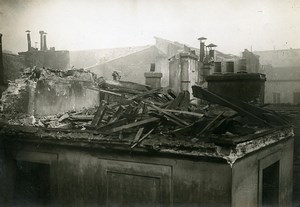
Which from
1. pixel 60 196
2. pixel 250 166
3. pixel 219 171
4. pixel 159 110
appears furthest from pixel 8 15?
pixel 250 166

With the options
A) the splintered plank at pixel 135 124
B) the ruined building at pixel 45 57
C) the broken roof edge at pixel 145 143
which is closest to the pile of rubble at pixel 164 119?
the splintered plank at pixel 135 124

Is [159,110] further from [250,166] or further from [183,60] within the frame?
[183,60]

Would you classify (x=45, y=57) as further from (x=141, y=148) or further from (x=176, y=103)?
(x=141, y=148)

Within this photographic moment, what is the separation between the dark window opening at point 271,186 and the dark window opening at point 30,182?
5.88 m

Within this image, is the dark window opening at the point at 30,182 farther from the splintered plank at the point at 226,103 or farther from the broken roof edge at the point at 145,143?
the splintered plank at the point at 226,103

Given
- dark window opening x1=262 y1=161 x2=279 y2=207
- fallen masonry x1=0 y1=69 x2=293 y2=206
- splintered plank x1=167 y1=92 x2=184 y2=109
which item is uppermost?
splintered plank x1=167 y1=92 x2=184 y2=109

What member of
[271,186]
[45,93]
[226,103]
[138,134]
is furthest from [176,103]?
[45,93]

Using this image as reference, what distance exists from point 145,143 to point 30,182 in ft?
13.4

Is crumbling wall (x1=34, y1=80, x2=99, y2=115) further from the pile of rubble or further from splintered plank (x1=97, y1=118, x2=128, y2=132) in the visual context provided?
splintered plank (x1=97, y1=118, x2=128, y2=132)

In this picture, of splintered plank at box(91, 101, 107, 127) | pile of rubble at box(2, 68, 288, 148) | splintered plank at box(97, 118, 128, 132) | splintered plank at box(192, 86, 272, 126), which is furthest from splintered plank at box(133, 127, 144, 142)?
splintered plank at box(192, 86, 272, 126)

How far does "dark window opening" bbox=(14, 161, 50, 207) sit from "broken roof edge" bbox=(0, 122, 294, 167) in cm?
87

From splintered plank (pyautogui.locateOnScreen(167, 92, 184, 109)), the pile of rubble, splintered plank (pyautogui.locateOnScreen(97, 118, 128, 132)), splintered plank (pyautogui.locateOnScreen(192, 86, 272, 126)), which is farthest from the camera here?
splintered plank (pyautogui.locateOnScreen(167, 92, 184, 109))

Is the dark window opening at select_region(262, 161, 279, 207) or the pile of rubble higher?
the pile of rubble

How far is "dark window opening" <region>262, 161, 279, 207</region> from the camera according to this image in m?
7.84
